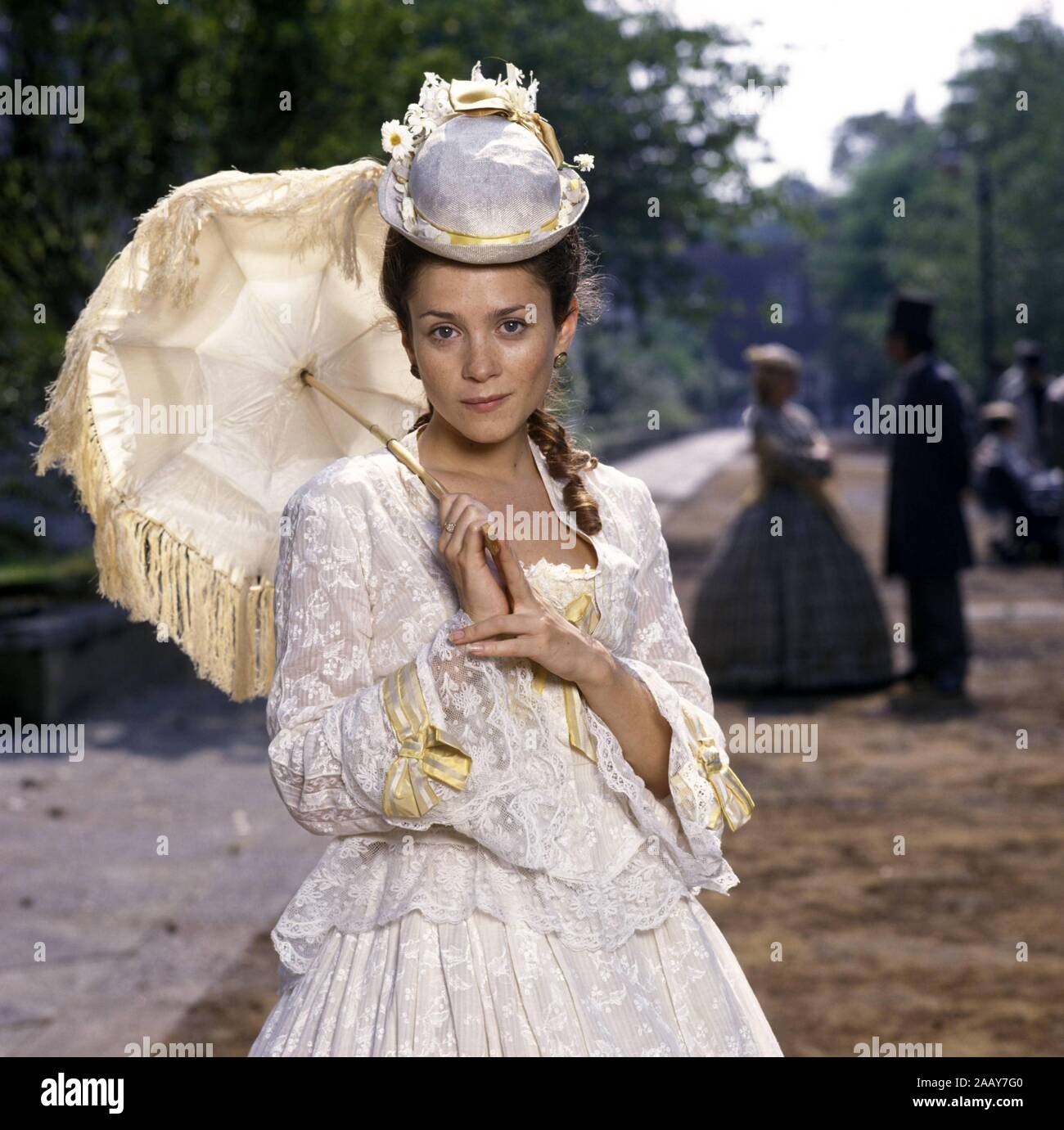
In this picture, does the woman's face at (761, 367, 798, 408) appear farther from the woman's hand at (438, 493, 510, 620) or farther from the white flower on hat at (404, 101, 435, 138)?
the woman's hand at (438, 493, 510, 620)

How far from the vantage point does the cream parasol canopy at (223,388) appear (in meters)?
2.53

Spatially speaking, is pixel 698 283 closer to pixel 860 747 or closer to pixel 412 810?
pixel 860 747

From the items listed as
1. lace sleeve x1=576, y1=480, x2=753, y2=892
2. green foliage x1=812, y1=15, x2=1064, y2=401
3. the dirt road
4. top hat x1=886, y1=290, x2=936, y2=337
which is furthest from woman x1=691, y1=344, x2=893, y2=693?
green foliage x1=812, y1=15, x2=1064, y2=401

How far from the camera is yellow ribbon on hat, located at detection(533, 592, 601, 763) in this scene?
2297mm

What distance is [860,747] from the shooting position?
8.80m

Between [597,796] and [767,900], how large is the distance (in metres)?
4.04

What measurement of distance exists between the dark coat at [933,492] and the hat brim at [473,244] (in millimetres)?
7685

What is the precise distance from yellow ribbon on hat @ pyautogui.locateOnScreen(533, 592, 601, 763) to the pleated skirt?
260 millimetres

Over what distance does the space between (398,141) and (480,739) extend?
2.68 feet

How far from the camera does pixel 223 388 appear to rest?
103 inches

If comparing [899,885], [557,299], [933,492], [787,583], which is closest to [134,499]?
[557,299]

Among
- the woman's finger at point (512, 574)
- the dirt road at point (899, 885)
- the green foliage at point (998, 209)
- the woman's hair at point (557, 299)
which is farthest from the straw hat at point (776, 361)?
the green foliage at point (998, 209)

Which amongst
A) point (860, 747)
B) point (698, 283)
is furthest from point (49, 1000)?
point (698, 283)

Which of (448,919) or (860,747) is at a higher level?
(448,919)
